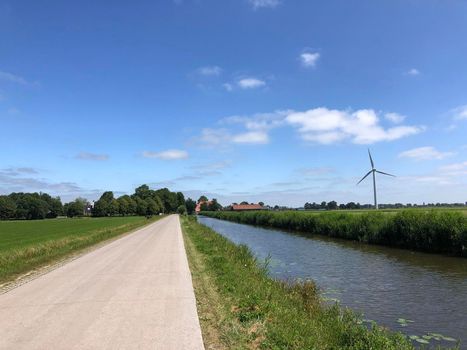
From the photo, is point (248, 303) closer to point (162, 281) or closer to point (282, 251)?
point (162, 281)

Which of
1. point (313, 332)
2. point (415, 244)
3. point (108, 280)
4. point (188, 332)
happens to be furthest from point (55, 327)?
point (415, 244)

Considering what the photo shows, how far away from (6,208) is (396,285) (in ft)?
533

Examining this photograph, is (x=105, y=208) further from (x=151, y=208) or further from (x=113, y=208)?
(x=151, y=208)

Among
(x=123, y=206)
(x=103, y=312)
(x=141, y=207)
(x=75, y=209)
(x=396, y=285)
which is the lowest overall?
(x=396, y=285)

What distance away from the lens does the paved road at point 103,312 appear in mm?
7332

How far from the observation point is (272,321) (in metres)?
8.50

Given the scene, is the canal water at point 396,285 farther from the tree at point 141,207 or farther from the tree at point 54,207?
the tree at point 54,207

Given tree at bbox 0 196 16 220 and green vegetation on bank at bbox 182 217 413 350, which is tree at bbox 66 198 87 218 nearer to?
tree at bbox 0 196 16 220

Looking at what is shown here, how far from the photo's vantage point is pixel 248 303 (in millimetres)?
9984

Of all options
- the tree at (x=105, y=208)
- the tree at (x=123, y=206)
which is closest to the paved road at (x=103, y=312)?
the tree at (x=123, y=206)

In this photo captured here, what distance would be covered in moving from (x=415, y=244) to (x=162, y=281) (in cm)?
2386

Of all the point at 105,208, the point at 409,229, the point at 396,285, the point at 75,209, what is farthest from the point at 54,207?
the point at 396,285

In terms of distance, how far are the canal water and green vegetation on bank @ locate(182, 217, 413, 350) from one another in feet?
6.18

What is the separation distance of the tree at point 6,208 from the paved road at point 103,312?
156 metres
